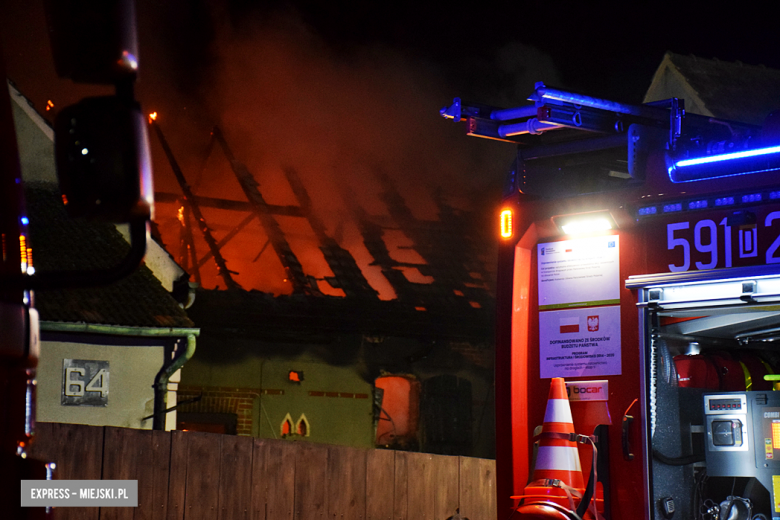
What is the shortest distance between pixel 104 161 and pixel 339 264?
19.5 m

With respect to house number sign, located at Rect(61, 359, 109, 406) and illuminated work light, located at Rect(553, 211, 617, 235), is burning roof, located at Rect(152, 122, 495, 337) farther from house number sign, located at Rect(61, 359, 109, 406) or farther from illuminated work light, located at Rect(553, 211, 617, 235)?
illuminated work light, located at Rect(553, 211, 617, 235)

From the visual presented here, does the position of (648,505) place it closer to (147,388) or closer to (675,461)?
(675,461)

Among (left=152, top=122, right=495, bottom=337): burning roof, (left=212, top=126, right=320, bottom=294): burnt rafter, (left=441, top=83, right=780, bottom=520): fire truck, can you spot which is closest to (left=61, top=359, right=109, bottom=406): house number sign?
(left=152, top=122, right=495, bottom=337): burning roof

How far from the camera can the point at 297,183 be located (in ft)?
82.0

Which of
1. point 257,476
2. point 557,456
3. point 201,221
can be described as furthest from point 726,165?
point 201,221

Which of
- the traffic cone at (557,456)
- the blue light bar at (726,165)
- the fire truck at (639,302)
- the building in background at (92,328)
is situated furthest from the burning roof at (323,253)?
the blue light bar at (726,165)

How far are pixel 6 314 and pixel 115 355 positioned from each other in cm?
1424

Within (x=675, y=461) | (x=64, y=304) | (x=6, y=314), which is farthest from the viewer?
(x=64, y=304)

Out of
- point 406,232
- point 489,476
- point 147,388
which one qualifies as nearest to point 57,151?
point 489,476

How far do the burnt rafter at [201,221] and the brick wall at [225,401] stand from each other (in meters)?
2.25

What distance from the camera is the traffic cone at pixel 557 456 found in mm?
5207

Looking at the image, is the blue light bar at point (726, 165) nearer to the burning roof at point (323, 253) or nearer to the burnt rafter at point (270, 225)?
the burning roof at point (323, 253)

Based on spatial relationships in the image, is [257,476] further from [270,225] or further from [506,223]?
[270,225]

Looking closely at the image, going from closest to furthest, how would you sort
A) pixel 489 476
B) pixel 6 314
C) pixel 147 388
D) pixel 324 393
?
1. pixel 6 314
2. pixel 489 476
3. pixel 147 388
4. pixel 324 393
